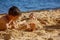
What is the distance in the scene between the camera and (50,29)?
4730mm

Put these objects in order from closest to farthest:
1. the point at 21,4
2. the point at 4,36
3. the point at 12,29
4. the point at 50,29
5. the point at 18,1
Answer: the point at 4,36 → the point at 12,29 → the point at 50,29 → the point at 21,4 → the point at 18,1

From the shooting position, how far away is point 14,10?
13.3 ft

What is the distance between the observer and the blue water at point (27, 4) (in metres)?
8.21

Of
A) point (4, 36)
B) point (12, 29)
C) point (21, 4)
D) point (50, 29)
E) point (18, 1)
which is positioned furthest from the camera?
point (18, 1)

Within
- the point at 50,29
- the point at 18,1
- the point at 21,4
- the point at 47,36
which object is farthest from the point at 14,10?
the point at 18,1

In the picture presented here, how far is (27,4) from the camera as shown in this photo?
8867mm

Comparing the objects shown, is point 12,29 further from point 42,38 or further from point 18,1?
point 18,1

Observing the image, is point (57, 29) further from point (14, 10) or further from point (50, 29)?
point (14, 10)

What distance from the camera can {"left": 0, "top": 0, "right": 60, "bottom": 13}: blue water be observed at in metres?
8.21

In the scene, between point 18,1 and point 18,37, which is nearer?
point 18,37

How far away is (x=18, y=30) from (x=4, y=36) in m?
0.56

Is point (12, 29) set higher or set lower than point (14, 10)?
lower

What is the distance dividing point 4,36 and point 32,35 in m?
0.51

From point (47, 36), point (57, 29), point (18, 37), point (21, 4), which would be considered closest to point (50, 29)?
point (57, 29)
